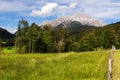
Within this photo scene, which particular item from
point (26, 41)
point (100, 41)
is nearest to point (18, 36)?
point (26, 41)

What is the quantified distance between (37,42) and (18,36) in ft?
45.2

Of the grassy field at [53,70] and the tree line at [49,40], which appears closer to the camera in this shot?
the grassy field at [53,70]

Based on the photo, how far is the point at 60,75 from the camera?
21.4 meters

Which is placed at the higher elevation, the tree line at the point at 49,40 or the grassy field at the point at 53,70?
the tree line at the point at 49,40

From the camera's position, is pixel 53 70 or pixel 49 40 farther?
pixel 49 40

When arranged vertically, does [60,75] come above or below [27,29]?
below

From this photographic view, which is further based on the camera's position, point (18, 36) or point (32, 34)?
point (18, 36)

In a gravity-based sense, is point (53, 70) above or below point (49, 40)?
below

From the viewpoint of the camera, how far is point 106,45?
14900cm

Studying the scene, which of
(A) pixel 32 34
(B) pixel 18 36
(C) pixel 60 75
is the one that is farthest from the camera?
(B) pixel 18 36

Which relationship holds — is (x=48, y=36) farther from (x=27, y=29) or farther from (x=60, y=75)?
(x=60, y=75)

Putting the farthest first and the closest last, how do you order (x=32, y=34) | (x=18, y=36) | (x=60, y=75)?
1. (x=18, y=36)
2. (x=32, y=34)
3. (x=60, y=75)

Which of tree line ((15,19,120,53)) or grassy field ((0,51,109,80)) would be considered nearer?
grassy field ((0,51,109,80))

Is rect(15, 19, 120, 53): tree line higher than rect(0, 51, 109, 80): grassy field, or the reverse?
rect(15, 19, 120, 53): tree line
